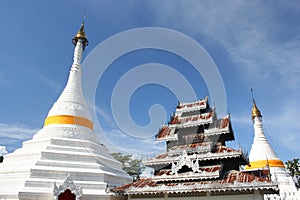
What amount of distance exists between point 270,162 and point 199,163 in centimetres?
2135

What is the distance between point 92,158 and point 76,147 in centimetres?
226

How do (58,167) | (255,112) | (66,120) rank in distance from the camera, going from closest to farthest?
(58,167) < (66,120) < (255,112)

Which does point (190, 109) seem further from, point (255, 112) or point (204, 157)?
point (255, 112)

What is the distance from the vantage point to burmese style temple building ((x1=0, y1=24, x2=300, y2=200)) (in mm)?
17719

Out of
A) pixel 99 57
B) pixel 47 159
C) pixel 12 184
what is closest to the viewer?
pixel 99 57

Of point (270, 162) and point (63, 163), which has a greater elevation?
point (270, 162)

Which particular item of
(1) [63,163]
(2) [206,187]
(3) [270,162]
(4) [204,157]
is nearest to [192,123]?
(4) [204,157]

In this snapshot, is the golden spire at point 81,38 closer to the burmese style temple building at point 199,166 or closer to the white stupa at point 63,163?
the white stupa at point 63,163

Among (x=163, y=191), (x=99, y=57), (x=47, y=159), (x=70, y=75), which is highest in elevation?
(x=70, y=75)

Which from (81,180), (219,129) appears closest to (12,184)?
(81,180)

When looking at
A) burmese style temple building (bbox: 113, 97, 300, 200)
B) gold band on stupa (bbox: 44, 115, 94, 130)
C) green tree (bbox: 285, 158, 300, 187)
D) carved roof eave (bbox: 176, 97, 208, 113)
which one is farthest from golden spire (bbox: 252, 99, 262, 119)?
gold band on stupa (bbox: 44, 115, 94, 130)

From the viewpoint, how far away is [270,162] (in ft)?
116

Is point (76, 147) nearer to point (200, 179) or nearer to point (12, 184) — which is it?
point (12, 184)

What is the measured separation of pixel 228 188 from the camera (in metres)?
16.2
